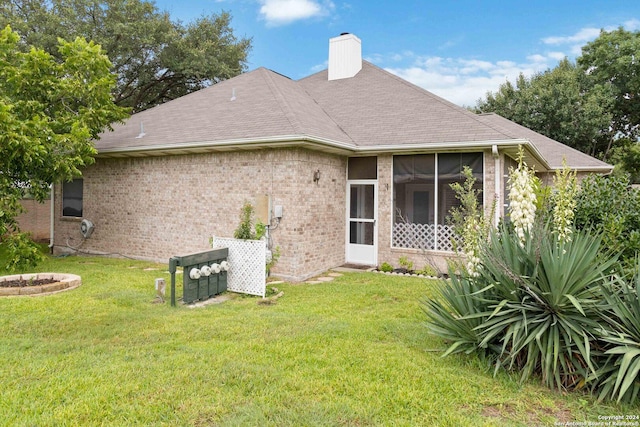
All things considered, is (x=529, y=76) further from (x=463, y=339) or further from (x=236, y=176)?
(x=463, y=339)

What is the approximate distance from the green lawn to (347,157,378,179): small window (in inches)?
185

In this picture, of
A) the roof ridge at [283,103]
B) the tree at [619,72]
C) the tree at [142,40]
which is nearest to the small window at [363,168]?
the roof ridge at [283,103]

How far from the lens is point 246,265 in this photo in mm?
7387

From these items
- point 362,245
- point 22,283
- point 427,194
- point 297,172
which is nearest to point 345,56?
point 427,194

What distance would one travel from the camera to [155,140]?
10484 millimetres

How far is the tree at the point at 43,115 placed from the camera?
8.81 m

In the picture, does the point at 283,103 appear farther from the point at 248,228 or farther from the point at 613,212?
the point at 613,212

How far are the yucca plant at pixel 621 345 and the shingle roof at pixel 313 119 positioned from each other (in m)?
5.15

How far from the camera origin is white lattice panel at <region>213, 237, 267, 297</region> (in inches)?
285

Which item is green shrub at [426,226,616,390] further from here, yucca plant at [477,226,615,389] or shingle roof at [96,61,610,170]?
shingle roof at [96,61,610,170]

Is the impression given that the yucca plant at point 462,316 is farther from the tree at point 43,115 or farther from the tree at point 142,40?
the tree at point 142,40

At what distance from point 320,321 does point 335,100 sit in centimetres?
846

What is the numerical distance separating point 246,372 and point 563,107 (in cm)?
2641

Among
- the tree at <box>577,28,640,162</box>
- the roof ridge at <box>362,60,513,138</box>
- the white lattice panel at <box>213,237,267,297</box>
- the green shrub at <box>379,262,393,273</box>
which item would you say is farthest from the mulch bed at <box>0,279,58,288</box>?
the tree at <box>577,28,640,162</box>
